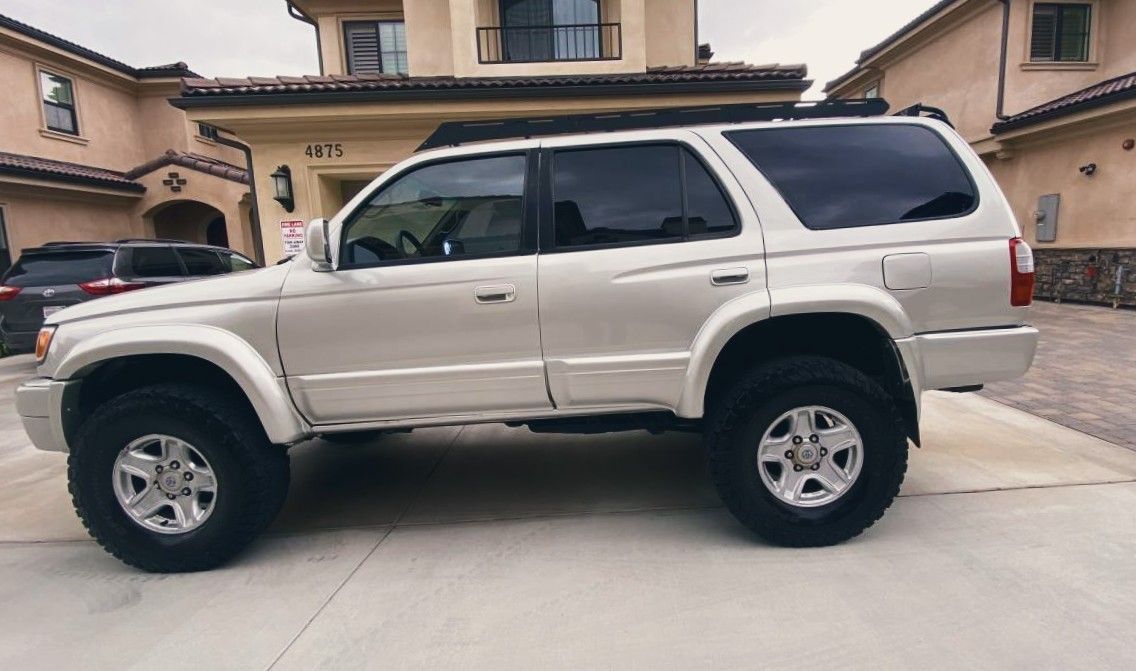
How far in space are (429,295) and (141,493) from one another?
1775 millimetres

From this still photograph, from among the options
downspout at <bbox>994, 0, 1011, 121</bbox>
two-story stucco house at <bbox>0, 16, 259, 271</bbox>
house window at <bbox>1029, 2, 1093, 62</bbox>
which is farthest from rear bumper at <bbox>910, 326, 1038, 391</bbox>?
two-story stucco house at <bbox>0, 16, 259, 271</bbox>

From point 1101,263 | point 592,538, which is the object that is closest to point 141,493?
point 592,538

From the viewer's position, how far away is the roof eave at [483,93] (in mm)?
7872

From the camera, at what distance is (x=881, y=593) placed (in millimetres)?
2547

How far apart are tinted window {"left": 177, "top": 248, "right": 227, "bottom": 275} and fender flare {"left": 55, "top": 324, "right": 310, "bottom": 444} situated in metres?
6.47

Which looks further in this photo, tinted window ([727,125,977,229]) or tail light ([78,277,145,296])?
tail light ([78,277,145,296])

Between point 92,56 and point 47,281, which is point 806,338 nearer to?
point 47,281

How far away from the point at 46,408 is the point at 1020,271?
481cm

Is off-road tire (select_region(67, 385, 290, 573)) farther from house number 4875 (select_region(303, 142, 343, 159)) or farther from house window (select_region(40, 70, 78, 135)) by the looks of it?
house window (select_region(40, 70, 78, 135))

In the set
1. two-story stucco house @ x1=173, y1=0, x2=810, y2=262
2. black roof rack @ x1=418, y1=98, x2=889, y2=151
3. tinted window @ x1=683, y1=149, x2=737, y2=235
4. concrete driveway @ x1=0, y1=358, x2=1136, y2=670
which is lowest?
concrete driveway @ x1=0, y1=358, x2=1136, y2=670

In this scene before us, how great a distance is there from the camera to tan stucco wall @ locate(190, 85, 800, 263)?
8.07 metres

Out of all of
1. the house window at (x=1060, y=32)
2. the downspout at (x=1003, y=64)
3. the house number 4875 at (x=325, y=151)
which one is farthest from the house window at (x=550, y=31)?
the house window at (x=1060, y=32)

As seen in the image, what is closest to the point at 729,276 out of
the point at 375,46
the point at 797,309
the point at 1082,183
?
the point at 797,309

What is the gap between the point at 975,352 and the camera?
286 cm
